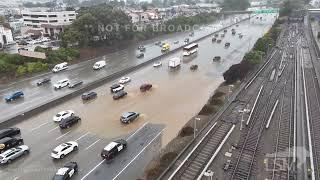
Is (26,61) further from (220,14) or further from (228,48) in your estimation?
(220,14)

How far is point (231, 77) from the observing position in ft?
172

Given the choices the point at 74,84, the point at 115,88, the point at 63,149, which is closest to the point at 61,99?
the point at 74,84

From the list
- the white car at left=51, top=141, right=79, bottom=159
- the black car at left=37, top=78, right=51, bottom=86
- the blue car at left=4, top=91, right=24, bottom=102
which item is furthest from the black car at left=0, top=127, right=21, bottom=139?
the black car at left=37, top=78, right=51, bottom=86

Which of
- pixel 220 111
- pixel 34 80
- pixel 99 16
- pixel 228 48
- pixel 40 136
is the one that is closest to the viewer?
pixel 40 136

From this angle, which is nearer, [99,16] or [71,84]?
[71,84]

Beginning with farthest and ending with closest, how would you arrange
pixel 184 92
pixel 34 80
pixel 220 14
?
1. pixel 220 14
2. pixel 34 80
3. pixel 184 92

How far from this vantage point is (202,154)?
29938 millimetres

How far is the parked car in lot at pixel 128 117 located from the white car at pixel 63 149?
779 centimetres

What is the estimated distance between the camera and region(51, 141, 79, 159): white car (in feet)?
98.8

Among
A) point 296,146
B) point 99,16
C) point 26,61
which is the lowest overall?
point 296,146

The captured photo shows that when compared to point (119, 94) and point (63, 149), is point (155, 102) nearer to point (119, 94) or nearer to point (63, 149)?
point (119, 94)

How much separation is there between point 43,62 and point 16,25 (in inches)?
3177

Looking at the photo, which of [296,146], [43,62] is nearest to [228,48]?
[43,62]

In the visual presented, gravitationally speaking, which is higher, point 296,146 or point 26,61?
point 26,61
